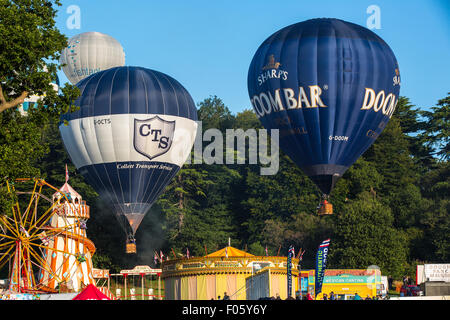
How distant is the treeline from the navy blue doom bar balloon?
1594 cm

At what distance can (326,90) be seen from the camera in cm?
4731

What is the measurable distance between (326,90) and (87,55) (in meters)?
41.8

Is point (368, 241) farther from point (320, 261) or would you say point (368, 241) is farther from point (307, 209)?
point (320, 261)

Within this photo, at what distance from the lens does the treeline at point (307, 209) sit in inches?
2520

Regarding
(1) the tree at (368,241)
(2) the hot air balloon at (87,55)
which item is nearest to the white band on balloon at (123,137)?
(1) the tree at (368,241)

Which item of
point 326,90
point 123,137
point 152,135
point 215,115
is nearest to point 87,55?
point 215,115

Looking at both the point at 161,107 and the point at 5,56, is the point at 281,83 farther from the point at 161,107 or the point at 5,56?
the point at 5,56

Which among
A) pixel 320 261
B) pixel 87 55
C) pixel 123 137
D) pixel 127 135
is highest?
pixel 87 55

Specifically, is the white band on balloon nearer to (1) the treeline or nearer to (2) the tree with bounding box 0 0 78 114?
(1) the treeline

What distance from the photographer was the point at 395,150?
80.7 meters

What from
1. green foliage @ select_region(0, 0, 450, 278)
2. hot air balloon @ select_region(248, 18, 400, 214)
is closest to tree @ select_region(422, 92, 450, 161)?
green foliage @ select_region(0, 0, 450, 278)
